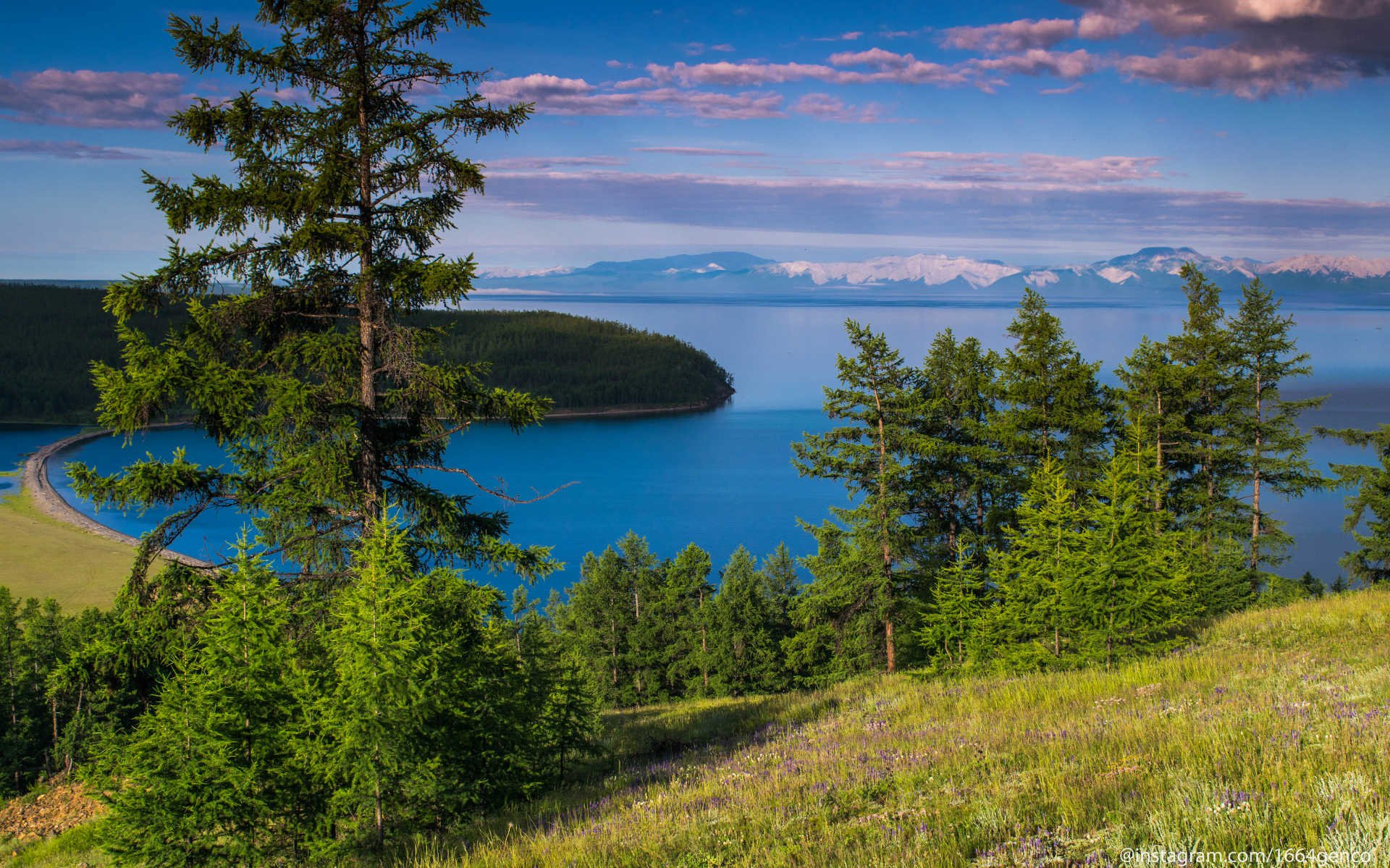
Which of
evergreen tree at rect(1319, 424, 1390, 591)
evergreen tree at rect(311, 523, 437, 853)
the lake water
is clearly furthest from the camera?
the lake water

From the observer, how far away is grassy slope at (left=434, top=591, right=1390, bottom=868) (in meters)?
3.79

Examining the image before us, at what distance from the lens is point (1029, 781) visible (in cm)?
506

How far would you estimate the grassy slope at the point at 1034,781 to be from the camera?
12.5 ft

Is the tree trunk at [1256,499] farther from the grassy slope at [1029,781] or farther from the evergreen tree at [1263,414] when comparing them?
the grassy slope at [1029,781]

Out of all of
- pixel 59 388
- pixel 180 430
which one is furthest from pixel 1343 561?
pixel 59 388

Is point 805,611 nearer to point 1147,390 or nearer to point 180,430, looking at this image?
point 1147,390

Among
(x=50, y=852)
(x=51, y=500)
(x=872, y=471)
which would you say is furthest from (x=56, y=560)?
(x=872, y=471)

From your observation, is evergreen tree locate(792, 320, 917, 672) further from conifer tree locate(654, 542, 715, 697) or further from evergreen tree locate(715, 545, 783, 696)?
conifer tree locate(654, 542, 715, 697)

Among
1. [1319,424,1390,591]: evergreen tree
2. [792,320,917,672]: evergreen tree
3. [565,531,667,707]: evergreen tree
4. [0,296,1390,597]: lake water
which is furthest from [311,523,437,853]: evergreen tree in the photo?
[565,531,667,707]: evergreen tree

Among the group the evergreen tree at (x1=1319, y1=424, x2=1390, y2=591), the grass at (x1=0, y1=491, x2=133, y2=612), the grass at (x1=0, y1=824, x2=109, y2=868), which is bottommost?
the grass at (x1=0, y1=491, x2=133, y2=612)

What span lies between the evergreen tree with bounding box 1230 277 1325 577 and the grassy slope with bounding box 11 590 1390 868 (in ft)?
68.6

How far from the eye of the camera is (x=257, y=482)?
10.2 metres

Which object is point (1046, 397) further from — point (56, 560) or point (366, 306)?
point (56, 560)

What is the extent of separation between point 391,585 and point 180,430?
188719 mm
